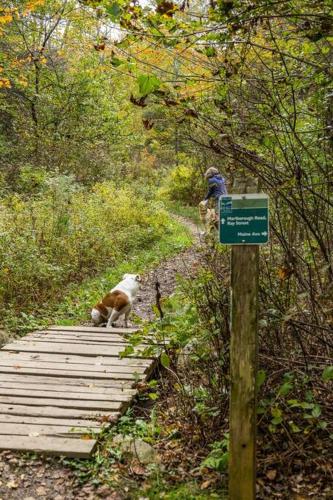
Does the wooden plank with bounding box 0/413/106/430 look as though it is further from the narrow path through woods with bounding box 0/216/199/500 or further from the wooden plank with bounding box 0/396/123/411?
the narrow path through woods with bounding box 0/216/199/500

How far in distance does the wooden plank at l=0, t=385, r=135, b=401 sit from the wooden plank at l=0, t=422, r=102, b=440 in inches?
22.9

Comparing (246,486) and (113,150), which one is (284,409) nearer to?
(246,486)

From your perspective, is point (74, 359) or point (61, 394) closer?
point (61, 394)

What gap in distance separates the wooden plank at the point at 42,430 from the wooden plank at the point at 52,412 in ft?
0.65

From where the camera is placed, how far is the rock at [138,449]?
4094mm

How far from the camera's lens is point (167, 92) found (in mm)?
3434

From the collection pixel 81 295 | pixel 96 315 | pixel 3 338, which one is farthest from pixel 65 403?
pixel 81 295

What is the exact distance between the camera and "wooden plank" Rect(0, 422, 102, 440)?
4387 mm

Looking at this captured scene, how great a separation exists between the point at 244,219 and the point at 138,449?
2.36 m

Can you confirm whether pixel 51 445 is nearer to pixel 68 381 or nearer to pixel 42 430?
pixel 42 430

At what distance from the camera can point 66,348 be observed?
662 cm

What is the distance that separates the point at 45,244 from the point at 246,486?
26.7 ft

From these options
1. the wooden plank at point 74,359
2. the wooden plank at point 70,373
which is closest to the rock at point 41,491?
the wooden plank at point 70,373

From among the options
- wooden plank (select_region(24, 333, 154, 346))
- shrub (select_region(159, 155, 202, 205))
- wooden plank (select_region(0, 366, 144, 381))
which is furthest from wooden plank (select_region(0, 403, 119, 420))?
shrub (select_region(159, 155, 202, 205))
